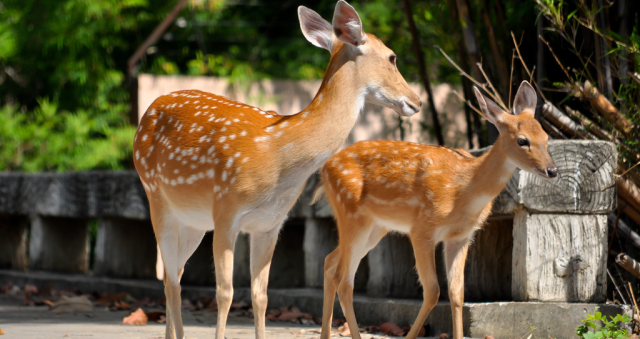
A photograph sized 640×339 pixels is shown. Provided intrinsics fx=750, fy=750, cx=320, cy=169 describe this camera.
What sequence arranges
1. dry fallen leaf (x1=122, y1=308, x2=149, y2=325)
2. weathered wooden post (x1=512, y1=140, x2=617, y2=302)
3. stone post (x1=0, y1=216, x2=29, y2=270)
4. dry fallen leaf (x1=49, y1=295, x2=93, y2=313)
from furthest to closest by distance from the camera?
stone post (x1=0, y1=216, x2=29, y2=270) < dry fallen leaf (x1=49, y1=295, x2=93, y2=313) < dry fallen leaf (x1=122, y1=308, x2=149, y2=325) < weathered wooden post (x1=512, y1=140, x2=617, y2=302)

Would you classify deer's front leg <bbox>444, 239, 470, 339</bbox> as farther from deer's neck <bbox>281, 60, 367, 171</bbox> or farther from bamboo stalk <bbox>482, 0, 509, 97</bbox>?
bamboo stalk <bbox>482, 0, 509, 97</bbox>

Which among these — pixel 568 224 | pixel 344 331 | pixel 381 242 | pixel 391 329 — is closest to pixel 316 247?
pixel 381 242

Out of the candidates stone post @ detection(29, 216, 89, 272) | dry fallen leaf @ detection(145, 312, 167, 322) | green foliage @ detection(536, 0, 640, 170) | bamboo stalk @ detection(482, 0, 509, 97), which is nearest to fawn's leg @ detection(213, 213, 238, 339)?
dry fallen leaf @ detection(145, 312, 167, 322)

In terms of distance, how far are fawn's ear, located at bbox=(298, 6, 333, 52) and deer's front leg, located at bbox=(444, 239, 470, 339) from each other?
1327 millimetres

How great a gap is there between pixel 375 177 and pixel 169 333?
1501 millimetres

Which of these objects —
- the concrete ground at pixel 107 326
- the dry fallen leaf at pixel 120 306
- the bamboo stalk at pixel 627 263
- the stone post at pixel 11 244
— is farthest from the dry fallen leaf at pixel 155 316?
the stone post at pixel 11 244

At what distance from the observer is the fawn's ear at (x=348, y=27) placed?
3.83 meters

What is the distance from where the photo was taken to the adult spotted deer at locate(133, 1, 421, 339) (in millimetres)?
3781

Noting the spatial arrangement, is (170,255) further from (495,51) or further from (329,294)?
(495,51)

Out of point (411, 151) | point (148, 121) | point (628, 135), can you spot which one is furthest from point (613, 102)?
point (148, 121)

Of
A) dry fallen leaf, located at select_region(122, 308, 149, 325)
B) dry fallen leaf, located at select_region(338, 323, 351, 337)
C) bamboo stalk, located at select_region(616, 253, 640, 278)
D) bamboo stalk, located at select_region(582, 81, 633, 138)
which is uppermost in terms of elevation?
bamboo stalk, located at select_region(582, 81, 633, 138)

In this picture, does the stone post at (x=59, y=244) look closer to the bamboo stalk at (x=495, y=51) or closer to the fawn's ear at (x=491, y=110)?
the bamboo stalk at (x=495, y=51)

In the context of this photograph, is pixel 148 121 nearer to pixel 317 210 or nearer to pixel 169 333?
pixel 169 333

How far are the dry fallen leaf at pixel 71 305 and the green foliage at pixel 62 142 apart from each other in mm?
4238
